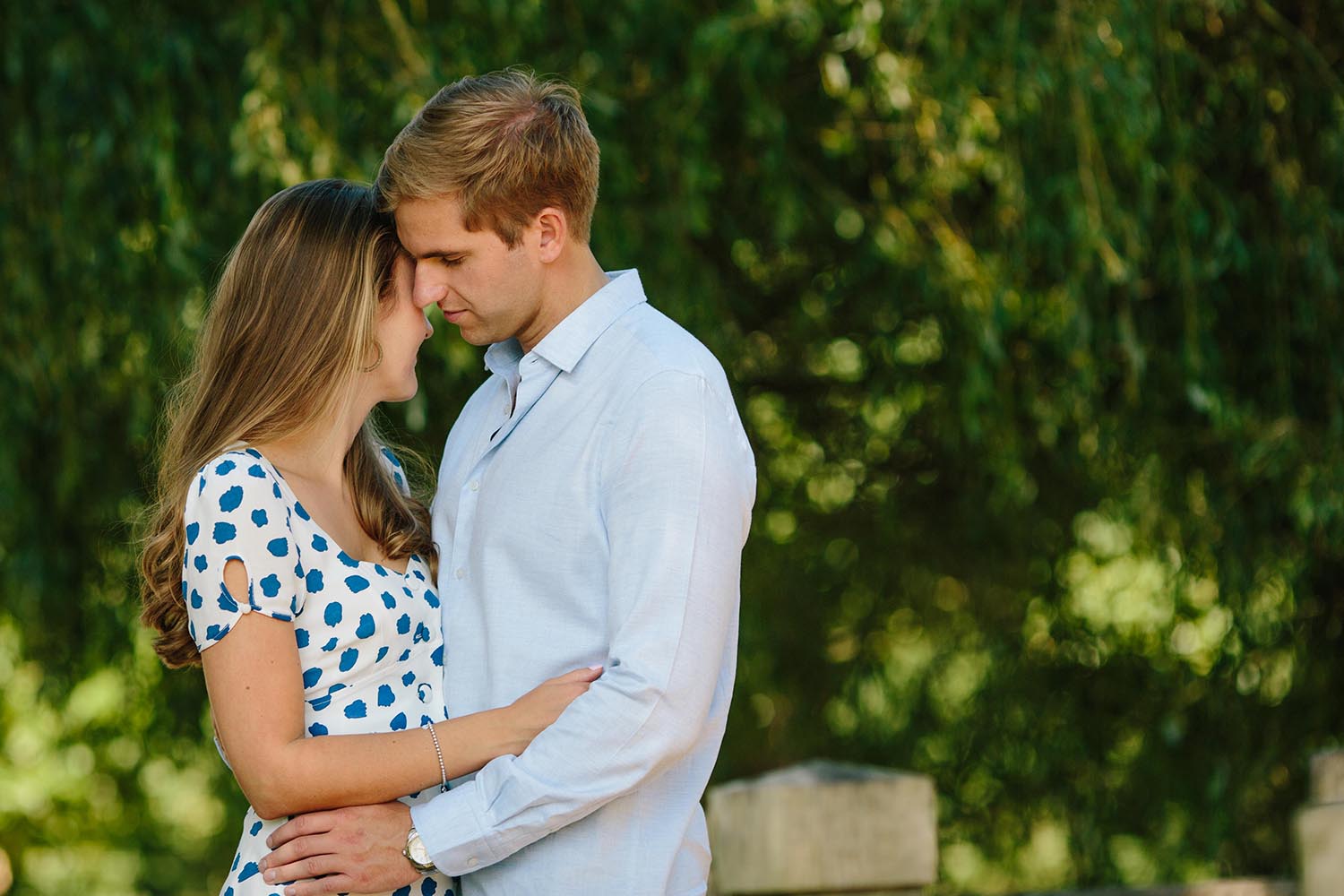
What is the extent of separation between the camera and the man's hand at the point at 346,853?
1.69 m

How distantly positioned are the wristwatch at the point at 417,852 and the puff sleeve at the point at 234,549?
0.28 metres

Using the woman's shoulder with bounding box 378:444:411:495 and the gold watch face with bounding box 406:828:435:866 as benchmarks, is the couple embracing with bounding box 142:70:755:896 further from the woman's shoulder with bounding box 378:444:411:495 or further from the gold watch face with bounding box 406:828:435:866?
the woman's shoulder with bounding box 378:444:411:495

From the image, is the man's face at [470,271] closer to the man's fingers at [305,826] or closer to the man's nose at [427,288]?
the man's nose at [427,288]

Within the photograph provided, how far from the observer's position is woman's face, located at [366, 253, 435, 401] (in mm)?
1914

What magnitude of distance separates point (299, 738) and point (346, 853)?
14 centimetres

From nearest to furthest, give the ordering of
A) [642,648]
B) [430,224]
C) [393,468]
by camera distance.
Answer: [642,648] < [430,224] < [393,468]

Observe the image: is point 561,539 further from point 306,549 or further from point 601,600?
point 306,549

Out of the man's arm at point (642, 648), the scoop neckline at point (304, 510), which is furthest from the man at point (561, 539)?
the scoop neckline at point (304, 510)

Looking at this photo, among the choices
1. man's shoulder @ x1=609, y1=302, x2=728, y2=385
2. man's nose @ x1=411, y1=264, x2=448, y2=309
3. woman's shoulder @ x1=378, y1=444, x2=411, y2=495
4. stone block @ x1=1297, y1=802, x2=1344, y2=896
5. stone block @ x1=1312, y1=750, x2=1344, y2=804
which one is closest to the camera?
man's shoulder @ x1=609, y1=302, x2=728, y2=385

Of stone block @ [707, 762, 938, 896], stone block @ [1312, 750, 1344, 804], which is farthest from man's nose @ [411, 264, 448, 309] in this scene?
stone block @ [1312, 750, 1344, 804]

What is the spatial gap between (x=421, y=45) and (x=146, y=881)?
18.4ft

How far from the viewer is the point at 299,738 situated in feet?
5.54

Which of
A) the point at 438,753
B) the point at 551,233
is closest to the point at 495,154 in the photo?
the point at 551,233

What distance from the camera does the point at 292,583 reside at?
1.71 meters
